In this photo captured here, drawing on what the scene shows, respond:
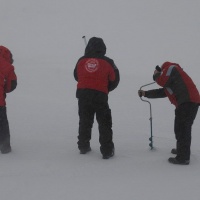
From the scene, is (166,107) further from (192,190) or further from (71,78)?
(192,190)

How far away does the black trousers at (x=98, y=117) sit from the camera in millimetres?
6672

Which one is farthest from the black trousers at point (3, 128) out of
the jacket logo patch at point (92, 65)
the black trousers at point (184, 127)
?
the black trousers at point (184, 127)

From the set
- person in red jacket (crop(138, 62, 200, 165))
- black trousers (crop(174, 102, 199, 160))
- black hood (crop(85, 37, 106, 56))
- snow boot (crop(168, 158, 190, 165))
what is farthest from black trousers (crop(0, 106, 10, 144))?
black trousers (crop(174, 102, 199, 160))

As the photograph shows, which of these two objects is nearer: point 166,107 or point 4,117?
point 4,117

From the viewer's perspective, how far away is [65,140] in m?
7.79

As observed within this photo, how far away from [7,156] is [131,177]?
2121 mm

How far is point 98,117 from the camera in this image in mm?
6801

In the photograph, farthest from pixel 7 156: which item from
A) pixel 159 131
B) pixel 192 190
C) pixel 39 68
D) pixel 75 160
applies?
pixel 39 68

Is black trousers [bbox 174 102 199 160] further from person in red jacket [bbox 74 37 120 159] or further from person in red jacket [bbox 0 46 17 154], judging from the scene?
person in red jacket [bbox 0 46 17 154]

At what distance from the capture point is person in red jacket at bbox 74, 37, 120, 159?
664 centimetres

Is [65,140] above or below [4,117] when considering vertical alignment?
below

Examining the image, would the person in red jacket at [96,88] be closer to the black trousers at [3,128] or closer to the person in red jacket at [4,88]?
the person in red jacket at [4,88]

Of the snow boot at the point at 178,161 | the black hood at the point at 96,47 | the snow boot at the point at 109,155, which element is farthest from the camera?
the black hood at the point at 96,47

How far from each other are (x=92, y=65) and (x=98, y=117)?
2.86 ft
